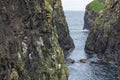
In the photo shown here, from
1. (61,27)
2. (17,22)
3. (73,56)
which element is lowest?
(73,56)

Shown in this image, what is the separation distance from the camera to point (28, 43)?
77750 mm

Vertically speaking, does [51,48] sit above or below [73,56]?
above

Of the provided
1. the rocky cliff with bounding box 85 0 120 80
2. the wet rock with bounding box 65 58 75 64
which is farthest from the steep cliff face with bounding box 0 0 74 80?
the rocky cliff with bounding box 85 0 120 80

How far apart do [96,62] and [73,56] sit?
17.7 metres

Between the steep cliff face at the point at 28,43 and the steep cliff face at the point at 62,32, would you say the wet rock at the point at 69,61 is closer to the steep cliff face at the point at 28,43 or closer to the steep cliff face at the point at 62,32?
the steep cliff face at the point at 62,32

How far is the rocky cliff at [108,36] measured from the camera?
14712 cm

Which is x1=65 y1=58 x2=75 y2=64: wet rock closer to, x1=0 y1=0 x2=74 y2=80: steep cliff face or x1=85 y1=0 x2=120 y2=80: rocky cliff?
x1=85 y1=0 x2=120 y2=80: rocky cliff

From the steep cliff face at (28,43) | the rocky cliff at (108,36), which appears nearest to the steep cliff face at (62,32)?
the rocky cliff at (108,36)

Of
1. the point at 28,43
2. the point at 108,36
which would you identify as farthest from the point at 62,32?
the point at 28,43

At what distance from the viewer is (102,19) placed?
17212cm

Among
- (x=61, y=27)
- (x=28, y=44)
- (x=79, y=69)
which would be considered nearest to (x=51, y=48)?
(x=28, y=44)

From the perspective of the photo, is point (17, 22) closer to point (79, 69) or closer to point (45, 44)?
point (45, 44)

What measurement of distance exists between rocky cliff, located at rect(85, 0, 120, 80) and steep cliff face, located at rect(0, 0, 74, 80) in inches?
2159

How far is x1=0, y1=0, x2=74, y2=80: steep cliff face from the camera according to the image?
2702 inches
